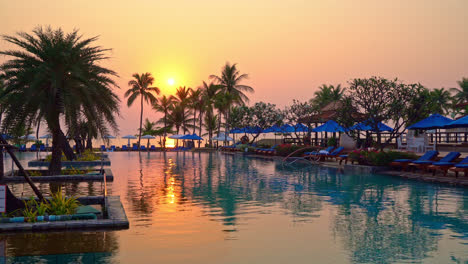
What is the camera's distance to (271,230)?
9.45 meters

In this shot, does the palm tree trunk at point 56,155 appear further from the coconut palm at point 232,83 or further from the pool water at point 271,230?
the coconut palm at point 232,83

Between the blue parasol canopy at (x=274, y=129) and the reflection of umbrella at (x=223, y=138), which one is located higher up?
the blue parasol canopy at (x=274, y=129)

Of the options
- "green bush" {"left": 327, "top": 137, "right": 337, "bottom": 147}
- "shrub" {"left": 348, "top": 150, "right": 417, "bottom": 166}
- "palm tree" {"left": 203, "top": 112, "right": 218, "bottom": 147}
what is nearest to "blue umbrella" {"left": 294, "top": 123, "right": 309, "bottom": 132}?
"green bush" {"left": 327, "top": 137, "right": 337, "bottom": 147}

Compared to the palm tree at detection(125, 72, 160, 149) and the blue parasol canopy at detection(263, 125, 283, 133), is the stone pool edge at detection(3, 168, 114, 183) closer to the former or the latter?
the blue parasol canopy at detection(263, 125, 283, 133)

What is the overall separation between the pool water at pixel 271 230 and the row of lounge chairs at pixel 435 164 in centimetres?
240

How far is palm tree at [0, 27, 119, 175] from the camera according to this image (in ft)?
55.9

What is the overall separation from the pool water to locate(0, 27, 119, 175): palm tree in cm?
290

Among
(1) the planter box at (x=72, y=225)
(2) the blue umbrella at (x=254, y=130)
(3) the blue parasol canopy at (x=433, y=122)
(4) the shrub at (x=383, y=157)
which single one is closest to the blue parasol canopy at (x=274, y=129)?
(2) the blue umbrella at (x=254, y=130)

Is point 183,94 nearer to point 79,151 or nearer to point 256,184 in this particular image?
point 79,151

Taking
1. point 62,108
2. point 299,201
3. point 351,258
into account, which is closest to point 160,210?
point 299,201

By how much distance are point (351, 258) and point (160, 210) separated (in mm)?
6154

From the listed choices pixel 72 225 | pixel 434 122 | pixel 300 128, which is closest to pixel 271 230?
pixel 72 225

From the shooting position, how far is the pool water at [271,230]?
7414 millimetres

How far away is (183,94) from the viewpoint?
7650 centimetres
